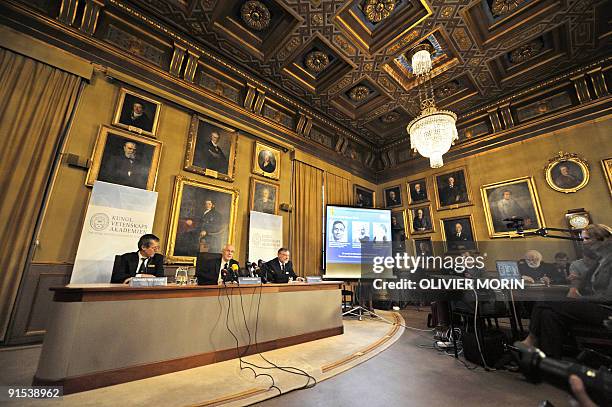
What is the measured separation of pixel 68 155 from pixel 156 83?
7.20 feet

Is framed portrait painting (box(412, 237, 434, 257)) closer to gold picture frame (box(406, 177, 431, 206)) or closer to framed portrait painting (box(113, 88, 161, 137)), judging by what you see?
gold picture frame (box(406, 177, 431, 206))

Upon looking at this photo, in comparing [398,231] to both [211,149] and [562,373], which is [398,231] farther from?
[562,373]

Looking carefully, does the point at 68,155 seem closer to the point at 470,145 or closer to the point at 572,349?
the point at 572,349

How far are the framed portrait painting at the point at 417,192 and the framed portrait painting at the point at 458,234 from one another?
1.03 meters

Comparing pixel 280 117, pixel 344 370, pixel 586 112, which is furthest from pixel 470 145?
pixel 344 370

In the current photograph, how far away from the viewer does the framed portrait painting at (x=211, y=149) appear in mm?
5324

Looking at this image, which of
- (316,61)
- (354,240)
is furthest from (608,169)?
(316,61)

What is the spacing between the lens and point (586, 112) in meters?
5.98

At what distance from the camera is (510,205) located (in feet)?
21.8

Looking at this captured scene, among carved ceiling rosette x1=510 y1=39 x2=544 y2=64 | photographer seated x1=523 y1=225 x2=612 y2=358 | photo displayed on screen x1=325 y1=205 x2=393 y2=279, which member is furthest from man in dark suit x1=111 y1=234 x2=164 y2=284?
carved ceiling rosette x1=510 y1=39 x2=544 y2=64

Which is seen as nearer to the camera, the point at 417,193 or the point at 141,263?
the point at 141,263

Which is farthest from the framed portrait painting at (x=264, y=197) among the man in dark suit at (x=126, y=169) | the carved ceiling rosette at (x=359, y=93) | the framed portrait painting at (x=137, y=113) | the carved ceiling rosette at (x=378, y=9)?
the carved ceiling rosette at (x=378, y=9)

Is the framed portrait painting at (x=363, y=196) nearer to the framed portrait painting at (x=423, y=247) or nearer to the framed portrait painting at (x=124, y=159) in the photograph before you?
the framed portrait painting at (x=423, y=247)

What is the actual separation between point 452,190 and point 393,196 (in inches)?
79.0
